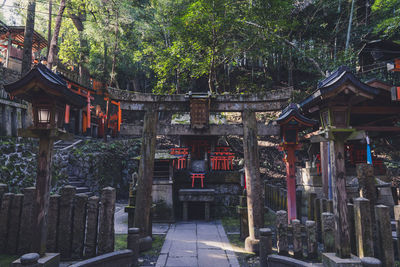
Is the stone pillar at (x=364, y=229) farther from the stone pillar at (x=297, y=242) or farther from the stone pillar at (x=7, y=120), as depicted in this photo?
the stone pillar at (x=7, y=120)

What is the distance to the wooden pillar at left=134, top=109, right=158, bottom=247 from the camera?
5750 millimetres

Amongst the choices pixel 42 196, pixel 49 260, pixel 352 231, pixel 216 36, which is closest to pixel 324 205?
pixel 352 231

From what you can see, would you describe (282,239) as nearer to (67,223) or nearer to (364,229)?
(364,229)

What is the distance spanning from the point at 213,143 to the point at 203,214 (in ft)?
13.8

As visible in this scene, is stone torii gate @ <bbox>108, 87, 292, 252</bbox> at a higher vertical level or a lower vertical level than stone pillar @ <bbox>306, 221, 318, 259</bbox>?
higher

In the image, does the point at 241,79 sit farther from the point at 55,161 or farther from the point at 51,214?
the point at 51,214

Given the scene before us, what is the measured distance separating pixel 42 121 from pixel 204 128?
3.83 m

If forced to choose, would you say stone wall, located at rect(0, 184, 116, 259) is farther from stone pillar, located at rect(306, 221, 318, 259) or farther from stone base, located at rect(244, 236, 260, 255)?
stone pillar, located at rect(306, 221, 318, 259)

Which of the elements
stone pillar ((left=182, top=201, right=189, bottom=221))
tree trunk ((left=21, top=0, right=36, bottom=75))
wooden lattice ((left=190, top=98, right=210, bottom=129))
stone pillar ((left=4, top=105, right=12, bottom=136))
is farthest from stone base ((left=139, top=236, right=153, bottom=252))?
tree trunk ((left=21, top=0, right=36, bottom=75))

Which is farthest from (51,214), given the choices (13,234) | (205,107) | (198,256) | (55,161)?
(55,161)

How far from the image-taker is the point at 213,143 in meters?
12.9

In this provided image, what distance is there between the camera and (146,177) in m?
5.94

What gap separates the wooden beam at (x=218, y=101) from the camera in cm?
615


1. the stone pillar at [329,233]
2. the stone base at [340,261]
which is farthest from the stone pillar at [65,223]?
the stone pillar at [329,233]
